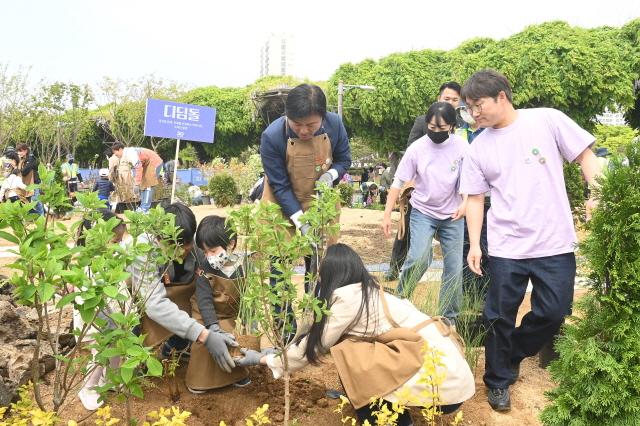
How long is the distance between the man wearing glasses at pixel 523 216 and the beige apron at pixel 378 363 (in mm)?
666

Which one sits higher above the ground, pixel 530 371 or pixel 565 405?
pixel 565 405

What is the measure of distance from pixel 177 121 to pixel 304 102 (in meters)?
7.25

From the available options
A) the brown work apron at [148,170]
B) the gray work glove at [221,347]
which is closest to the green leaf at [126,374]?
the gray work glove at [221,347]

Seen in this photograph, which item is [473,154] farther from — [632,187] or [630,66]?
[630,66]

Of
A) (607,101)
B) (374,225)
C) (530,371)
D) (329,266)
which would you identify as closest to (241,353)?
(329,266)

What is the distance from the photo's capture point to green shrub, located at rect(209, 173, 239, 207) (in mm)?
13633

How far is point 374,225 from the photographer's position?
10562 mm

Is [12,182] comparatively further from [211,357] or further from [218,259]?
[211,357]

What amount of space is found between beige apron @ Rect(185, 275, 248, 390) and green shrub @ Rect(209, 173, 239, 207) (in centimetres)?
1077

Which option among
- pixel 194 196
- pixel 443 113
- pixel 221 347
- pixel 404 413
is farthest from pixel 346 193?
→ pixel 404 413

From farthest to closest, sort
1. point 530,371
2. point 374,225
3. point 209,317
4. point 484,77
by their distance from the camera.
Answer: point 374,225 < point 530,371 < point 209,317 < point 484,77

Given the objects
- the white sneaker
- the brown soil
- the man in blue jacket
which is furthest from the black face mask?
the white sneaker

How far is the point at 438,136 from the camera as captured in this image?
142 inches

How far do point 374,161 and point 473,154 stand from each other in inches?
1550
